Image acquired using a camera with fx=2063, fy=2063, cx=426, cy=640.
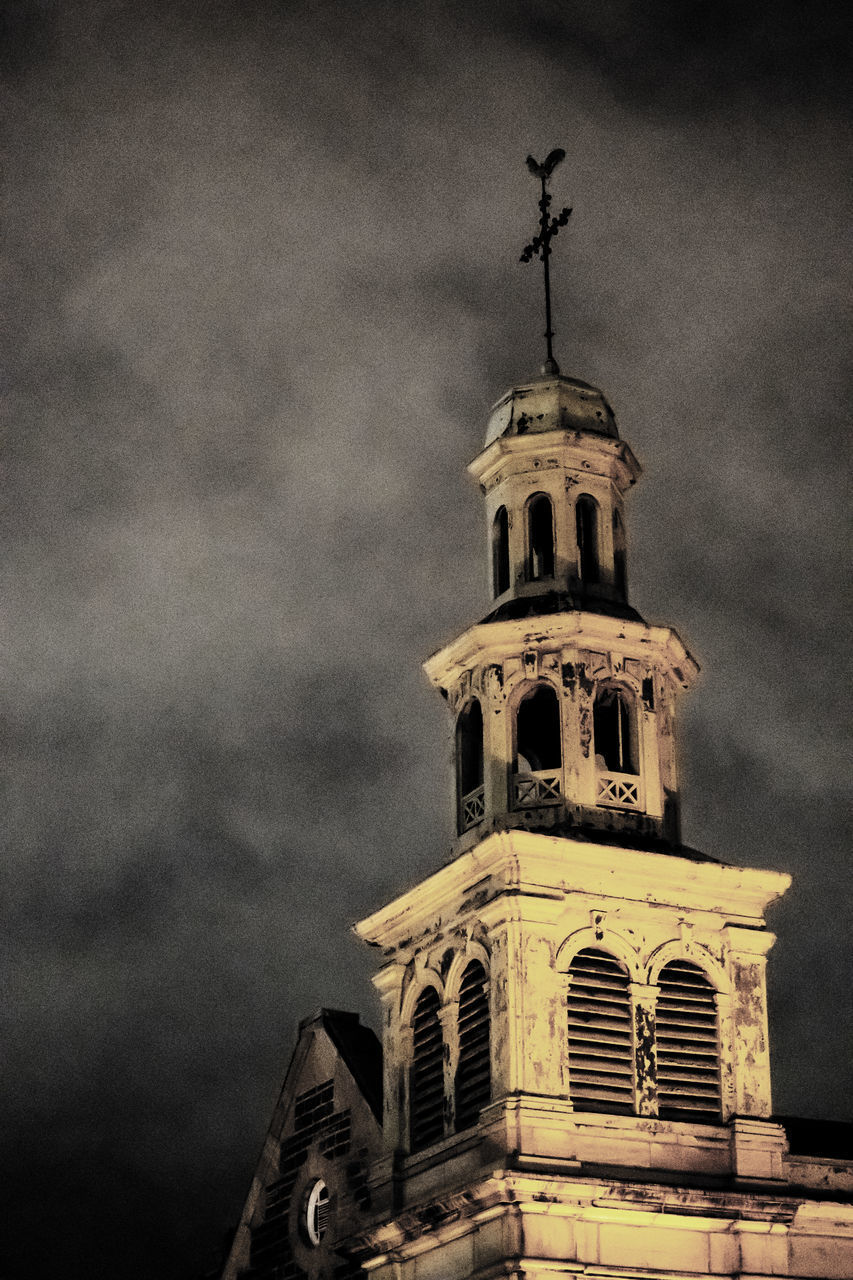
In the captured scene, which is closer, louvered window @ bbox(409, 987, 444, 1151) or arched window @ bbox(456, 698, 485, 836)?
louvered window @ bbox(409, 987, 444, 1151)

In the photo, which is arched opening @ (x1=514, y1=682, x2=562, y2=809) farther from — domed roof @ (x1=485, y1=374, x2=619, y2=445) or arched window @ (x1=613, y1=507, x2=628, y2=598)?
domed roof @ (x1=485, y1=374, x2=619, y2=445)

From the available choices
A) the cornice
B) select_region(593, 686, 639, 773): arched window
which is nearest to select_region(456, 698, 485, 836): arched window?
the cornice

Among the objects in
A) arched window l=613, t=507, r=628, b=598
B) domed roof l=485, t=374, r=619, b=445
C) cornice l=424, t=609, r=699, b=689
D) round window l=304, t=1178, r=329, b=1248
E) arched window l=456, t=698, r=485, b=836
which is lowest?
round window l=304, t=1178, r=329, b=1248

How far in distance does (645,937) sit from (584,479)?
877cm

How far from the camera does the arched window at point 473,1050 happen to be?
33.0 metres

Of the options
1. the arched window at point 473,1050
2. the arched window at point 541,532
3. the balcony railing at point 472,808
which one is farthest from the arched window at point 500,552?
the arched window at point 473,1050

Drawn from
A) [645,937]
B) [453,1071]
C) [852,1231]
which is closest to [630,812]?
[645,937]

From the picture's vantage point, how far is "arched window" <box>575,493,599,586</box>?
37.2 metres

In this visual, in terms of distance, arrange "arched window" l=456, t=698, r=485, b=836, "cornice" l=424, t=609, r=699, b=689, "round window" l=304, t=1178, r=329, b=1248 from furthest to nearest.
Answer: "round window" l=304, t=1178, r=329, b=1248
"arched window" l=456, t=698, r=485, b=836
"cornice" l=424, t=609, r=699, b=689

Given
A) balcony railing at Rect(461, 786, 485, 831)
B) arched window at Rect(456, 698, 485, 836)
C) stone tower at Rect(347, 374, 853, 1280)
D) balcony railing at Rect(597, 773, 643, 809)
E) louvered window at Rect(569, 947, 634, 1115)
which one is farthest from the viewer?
arched window at Rect(456, 698, 485, 836)

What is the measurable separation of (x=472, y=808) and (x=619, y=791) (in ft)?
8.62

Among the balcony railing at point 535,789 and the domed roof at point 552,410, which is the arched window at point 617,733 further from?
the domed roof at point 552,410

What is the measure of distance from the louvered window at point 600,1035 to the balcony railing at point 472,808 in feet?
10.9

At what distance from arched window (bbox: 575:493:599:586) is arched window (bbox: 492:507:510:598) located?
4.38 feet
